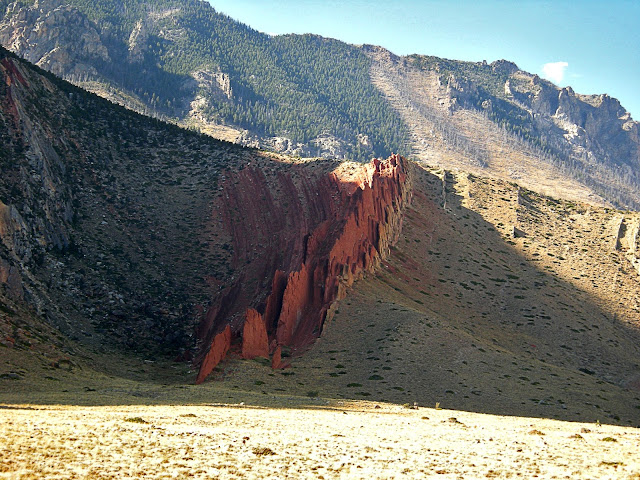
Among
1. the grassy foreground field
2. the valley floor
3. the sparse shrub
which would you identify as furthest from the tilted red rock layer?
the sparse shrub

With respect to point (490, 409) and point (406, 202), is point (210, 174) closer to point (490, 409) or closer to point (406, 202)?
Answer: point (406, 202)

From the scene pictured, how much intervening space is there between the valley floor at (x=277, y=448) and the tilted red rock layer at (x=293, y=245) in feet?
67.7

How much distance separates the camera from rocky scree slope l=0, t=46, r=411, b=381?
56381mm

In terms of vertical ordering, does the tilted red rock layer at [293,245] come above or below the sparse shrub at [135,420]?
above

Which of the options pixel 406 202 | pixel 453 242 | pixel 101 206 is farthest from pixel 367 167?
pixel 101 206

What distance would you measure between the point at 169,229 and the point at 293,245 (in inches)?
640

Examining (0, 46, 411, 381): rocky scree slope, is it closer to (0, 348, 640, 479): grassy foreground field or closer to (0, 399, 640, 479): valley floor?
(0, 348, 640, 479): grassy foreground field

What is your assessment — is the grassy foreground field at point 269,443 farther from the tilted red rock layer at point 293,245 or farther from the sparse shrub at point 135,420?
the tilted red rock layer at point 293,245

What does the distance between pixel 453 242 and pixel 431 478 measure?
6466 cm

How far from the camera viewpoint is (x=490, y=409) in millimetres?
43219

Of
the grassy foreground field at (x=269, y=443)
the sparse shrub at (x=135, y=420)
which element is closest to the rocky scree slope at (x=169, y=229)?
the grassy foreground field at (x=269, y=443)

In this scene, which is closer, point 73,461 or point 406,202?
point 73,461

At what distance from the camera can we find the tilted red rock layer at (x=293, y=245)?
55.6 metres

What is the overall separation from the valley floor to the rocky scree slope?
21389mm
